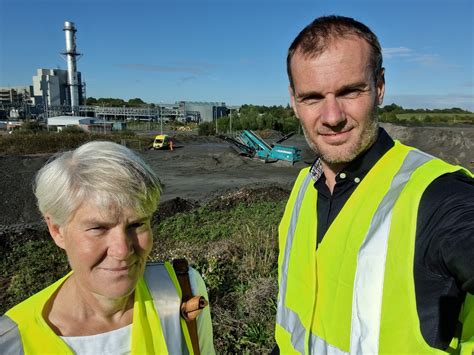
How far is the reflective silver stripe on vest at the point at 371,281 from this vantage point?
58.1 inches

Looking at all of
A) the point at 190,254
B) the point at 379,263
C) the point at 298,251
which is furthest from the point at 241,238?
the point at 379,263

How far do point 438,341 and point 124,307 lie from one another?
1.27 meters

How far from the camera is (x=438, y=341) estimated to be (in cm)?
139

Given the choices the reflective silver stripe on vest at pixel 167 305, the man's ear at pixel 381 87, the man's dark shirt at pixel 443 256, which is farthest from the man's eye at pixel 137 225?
the man's ear at pixel 381 87

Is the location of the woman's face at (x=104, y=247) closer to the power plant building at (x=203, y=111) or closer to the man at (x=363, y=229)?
the man at (x=363, y=229)

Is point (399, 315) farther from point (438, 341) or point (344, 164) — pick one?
point (344, 164)

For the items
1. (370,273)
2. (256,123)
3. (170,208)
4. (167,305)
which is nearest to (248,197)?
(170,208)

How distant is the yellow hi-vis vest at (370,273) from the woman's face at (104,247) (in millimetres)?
808

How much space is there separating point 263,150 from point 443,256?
26.8 m

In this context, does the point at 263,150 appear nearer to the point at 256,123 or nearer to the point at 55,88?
the point at 256,123

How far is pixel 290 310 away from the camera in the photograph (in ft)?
6.93

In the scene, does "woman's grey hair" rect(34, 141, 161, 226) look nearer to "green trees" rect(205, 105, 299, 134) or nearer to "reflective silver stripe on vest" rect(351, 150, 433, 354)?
"reflective silver stripe on vest" rect(351, 150, 433, 354)

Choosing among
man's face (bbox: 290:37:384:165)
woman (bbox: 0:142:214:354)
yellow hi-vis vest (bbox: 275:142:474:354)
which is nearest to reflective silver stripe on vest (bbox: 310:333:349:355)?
yellow hi-vis vest (bbox: 275:142:474:354)

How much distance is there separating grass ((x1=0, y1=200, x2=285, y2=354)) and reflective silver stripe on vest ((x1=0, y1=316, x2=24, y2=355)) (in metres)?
2.90
